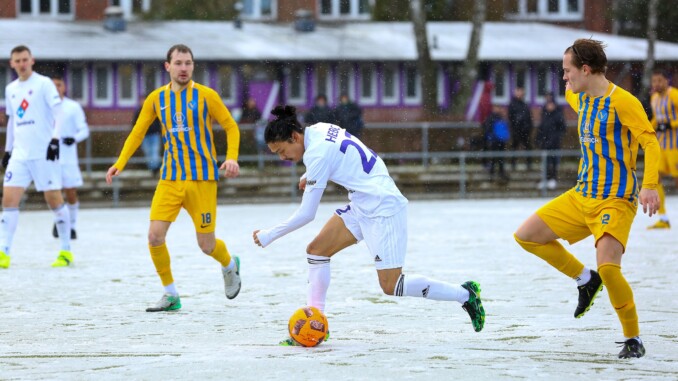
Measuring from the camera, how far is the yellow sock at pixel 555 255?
29.0 ft

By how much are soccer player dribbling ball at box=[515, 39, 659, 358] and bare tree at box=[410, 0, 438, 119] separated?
29936 millimetres

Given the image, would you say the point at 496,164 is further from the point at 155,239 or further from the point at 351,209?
the point at 351,209

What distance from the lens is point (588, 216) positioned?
333 inches

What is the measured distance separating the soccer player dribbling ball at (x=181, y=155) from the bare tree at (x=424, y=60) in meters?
27.9

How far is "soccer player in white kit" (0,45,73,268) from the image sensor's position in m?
14.0

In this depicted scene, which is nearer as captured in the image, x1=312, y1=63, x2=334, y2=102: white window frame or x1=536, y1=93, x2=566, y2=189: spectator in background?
x1=536, y1=93, x2=566, y2=189: spectator in background

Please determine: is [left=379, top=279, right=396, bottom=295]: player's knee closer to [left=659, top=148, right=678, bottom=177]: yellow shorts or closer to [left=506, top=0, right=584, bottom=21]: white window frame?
[left=659, top=148, right=678, bottom=177]: yellow shorts

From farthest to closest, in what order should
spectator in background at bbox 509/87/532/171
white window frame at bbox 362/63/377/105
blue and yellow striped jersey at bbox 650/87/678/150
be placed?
1. white window frame at bbox 362/63/377/105
2. spectator in background at bbox 509/87/532/171
3. blue and yellow striped jersey at bbox 650/87/678/150

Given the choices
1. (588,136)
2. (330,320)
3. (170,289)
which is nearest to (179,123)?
(170,289)

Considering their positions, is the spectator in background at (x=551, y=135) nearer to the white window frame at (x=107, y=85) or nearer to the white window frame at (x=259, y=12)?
the white window frame at (x=107, y=85)

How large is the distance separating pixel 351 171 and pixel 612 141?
154 cm

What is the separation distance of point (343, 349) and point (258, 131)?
20.9m

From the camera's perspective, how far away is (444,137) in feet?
102

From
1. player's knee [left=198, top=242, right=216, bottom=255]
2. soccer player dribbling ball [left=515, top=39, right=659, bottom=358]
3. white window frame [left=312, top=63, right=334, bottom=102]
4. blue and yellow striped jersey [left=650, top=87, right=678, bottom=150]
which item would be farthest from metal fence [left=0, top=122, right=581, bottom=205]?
soccer player dribbling ball [left=515, top=39, right=659, bottom=358]
